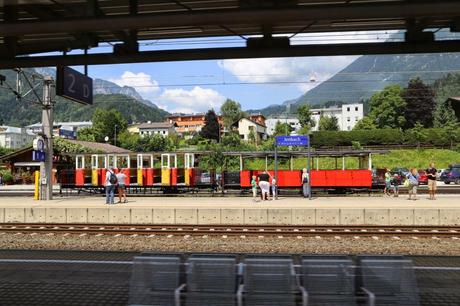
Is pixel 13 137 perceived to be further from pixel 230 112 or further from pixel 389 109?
pixel 389 109

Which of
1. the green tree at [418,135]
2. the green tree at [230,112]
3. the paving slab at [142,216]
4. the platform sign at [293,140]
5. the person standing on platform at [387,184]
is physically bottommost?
the paving slab at [142,216]

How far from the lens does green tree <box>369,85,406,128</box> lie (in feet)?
363

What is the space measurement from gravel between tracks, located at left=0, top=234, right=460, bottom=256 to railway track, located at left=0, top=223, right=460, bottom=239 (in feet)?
1.43

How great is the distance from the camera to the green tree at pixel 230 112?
13338 cm

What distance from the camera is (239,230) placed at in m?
14.7

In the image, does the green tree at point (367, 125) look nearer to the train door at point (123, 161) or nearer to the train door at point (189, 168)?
the train door at point (189, 168)

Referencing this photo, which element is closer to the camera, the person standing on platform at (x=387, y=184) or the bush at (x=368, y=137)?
the person standing on platform at (x=387, y=184)

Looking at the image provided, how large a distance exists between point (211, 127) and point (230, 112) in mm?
14723

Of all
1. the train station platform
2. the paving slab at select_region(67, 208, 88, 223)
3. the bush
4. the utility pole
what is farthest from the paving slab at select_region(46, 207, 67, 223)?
the bush

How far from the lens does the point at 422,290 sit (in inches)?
264

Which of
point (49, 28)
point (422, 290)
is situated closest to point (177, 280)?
point (422, 290)

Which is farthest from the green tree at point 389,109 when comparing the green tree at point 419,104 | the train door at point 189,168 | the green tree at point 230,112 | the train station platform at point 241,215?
the train station platform at point 241,215

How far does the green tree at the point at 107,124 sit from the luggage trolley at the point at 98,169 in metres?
95.1

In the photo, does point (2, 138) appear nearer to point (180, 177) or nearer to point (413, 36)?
point (180, 177)
